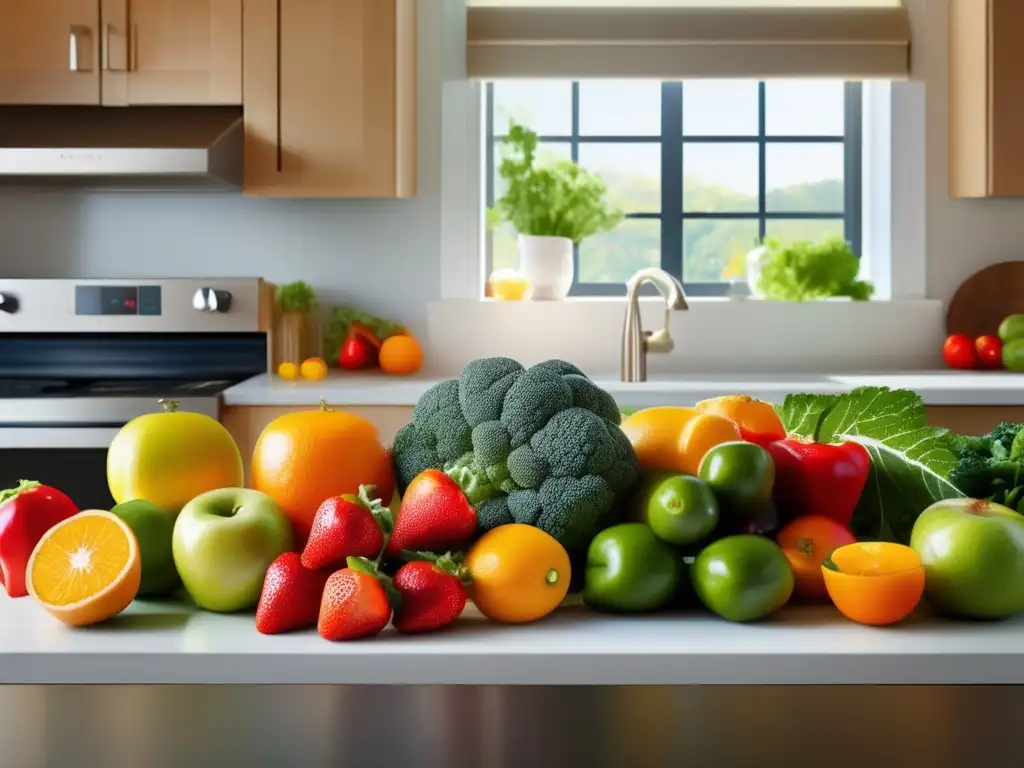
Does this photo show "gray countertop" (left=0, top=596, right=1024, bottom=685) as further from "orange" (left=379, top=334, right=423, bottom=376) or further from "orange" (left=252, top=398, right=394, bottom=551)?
"orange" (left=379, top=334, right=423, bottom=376)

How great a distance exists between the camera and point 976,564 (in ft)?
2.85

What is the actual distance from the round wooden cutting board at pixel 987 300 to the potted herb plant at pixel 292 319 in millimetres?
1933

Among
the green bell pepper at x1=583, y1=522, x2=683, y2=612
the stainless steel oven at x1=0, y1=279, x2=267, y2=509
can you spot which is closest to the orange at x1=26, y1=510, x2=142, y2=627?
the green bell pepper at x1=583, y1=522, x2=683, y2=612

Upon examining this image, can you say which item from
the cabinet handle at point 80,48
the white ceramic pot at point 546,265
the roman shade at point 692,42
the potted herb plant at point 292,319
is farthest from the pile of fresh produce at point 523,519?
the roman shade at point 692,42

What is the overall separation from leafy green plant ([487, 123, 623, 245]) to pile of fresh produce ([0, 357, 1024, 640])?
2.39 metres

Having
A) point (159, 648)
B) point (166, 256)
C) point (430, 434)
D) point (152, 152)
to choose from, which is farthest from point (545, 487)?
point (166, 256)

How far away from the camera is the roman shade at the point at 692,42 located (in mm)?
3402

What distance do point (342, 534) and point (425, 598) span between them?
8cm

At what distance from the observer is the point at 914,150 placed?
3.45 metres

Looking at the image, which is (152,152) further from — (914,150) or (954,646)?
(954,646)

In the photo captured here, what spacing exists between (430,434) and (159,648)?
1.00 ft

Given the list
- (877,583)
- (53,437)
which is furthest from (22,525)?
(53,437)

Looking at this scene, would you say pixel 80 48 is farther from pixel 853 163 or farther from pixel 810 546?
pixel 810 546

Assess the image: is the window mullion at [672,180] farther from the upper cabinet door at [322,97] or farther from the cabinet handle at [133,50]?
the cabinet handle at [133,50]
